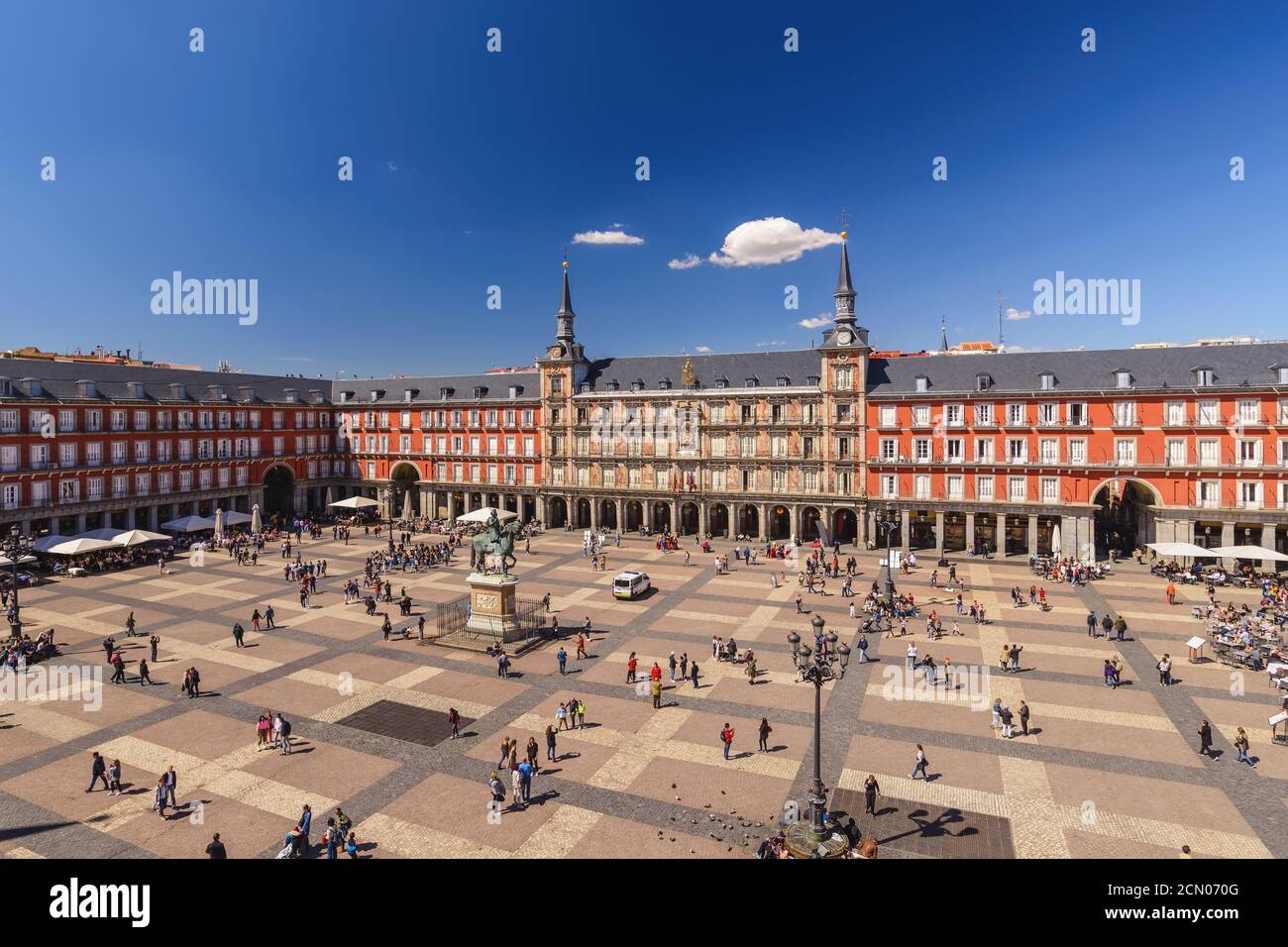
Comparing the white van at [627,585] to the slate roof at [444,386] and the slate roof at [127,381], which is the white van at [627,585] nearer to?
the slate roof at [444,386]

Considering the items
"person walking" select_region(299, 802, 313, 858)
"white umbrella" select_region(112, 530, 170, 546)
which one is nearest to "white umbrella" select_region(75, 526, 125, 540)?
"white umbrella" select_region(112, 530, 170, 546)

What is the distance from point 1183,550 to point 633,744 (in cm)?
4792

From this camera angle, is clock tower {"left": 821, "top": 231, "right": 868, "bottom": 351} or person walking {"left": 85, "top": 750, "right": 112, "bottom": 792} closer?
person walking {"left": 85, "top": 750, "right": 112, "bottom": 792}

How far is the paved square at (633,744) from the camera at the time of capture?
2097 centimetres

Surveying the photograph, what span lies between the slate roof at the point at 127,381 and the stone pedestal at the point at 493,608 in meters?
49.0

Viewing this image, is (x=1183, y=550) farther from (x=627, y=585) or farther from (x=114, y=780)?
(x=114, y=780)

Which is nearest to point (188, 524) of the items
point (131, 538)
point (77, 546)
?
point (131, 538)

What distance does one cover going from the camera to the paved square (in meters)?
21.0

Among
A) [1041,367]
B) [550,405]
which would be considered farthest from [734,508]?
[1041,367]

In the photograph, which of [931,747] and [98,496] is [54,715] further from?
[98,496]

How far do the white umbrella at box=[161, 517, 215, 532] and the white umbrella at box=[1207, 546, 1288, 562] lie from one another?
3348 inches

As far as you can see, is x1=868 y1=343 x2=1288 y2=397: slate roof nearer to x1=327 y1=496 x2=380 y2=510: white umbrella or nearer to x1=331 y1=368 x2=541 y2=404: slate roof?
x1=331 y1=368 x2=541 y2=404: slate roof

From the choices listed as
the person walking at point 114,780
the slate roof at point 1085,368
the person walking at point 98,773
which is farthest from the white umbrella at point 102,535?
the slate roof at point 1085,368

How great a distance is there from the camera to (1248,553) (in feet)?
168
